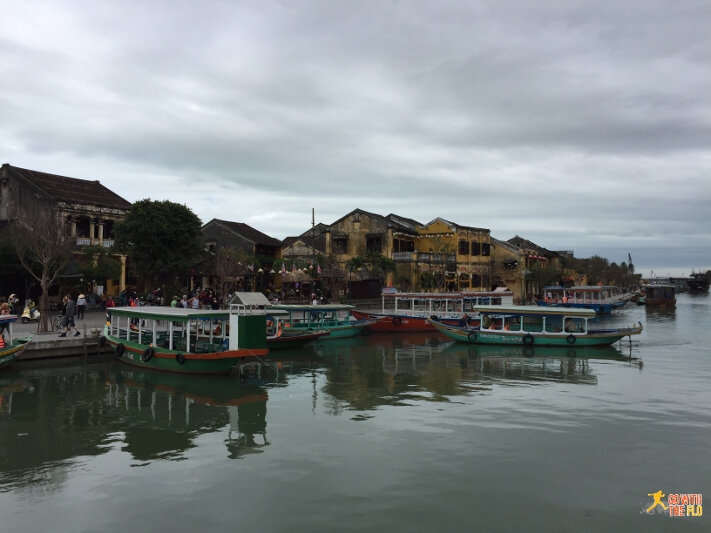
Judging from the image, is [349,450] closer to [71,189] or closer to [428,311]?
[428,311]

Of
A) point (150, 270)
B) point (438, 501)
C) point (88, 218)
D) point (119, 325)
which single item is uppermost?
point (88, 218)

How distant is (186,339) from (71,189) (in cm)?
2596

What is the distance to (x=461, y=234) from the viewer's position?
51281 millimetres

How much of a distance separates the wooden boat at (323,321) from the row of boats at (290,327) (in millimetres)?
61

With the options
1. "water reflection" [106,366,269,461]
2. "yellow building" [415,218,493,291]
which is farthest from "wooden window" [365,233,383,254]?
"water reflection" [106,366,269,461]

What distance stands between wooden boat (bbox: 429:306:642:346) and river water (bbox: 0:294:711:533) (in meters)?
6.51

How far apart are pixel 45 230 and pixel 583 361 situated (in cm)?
2681

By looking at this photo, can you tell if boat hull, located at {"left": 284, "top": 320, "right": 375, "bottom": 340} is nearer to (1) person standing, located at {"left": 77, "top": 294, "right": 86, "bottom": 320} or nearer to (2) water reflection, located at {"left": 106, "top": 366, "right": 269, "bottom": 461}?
(2) water reflection, located at {"left": 106, "top": 366, "right": 269, "bottom": 461}

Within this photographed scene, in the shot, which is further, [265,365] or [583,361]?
[583,361]

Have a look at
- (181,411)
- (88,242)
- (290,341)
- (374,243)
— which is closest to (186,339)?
(181,411)

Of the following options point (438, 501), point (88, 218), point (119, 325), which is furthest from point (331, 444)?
point (88, 218)

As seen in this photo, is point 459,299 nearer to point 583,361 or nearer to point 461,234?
point 583,361

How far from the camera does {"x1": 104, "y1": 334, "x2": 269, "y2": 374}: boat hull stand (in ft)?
59.7

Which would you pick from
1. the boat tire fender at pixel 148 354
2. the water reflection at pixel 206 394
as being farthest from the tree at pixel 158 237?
the boat tire fender at pixel 148 354
